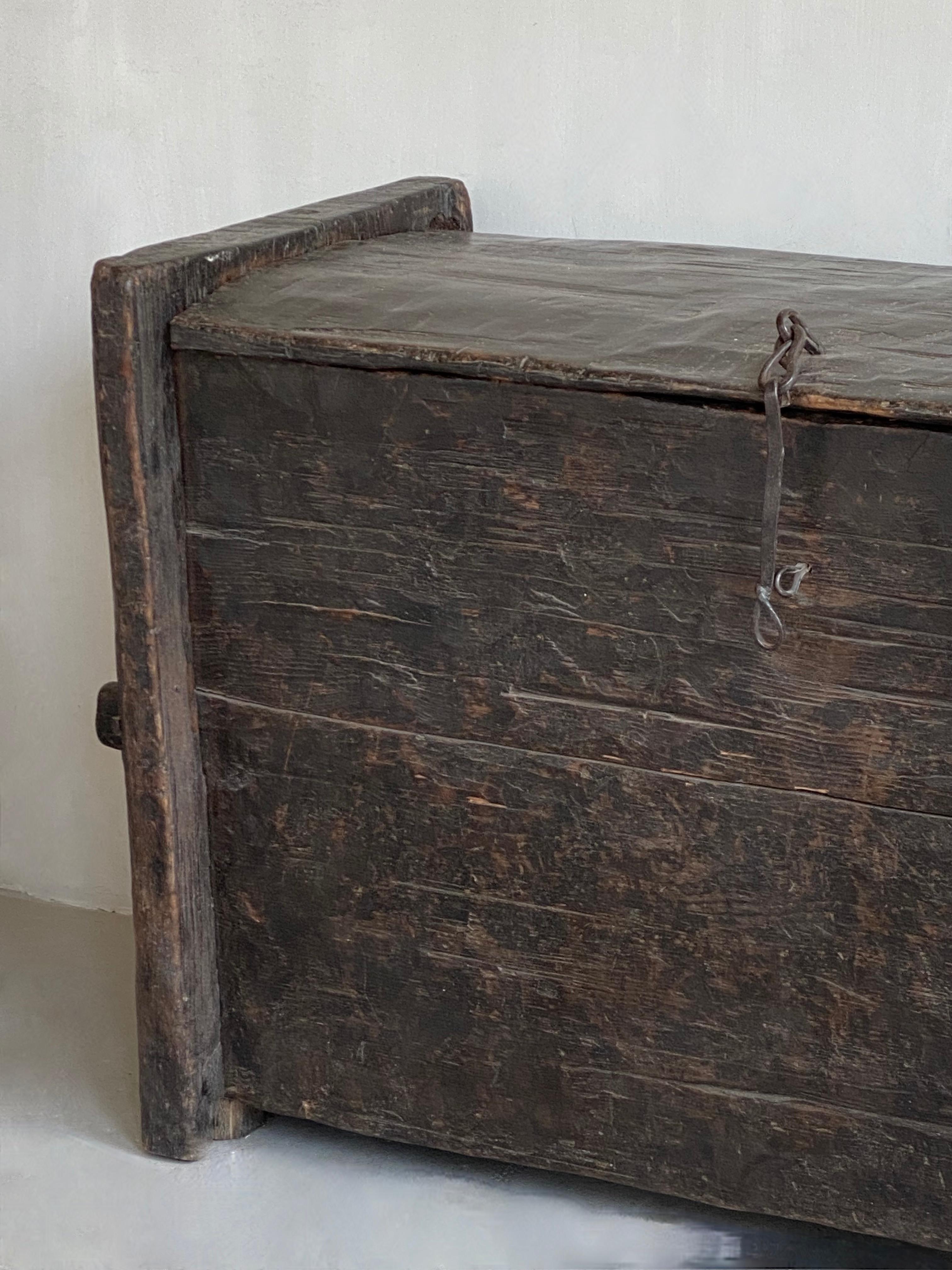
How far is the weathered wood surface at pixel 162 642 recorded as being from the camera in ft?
4.04

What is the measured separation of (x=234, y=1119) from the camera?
4.80 ft

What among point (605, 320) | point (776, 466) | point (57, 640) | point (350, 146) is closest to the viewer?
point (776, 466)

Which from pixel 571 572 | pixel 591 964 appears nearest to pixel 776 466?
pixel 571 572

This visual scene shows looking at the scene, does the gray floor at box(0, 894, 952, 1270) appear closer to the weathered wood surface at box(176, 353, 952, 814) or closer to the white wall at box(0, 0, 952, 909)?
the weathered wood surface at box(176, 353, 952, 814)

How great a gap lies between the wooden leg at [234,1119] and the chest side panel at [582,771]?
114 mm

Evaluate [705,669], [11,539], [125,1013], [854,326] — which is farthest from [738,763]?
[11,539]

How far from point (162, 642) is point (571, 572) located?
13.3 inches

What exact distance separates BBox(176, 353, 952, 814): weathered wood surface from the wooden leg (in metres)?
0.39

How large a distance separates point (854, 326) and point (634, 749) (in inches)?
13.7

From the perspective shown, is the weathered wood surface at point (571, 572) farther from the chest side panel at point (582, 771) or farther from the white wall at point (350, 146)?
the white wall at point (350, 146)

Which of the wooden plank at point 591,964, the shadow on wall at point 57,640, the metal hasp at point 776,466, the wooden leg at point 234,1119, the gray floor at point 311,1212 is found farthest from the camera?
the shadow on wall at point 57,640

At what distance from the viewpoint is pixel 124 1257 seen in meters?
1.33

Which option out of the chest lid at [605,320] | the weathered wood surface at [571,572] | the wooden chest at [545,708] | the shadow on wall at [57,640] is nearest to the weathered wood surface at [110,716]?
the wooden chest at [545,708]

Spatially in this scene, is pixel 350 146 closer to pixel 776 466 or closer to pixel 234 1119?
pixel 776 466
